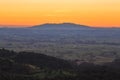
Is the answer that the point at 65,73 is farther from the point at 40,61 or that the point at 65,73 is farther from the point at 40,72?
the point at 40,61

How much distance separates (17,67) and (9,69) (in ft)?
6.09

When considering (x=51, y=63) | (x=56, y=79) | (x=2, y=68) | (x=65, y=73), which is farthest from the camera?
(x=51, y=63)

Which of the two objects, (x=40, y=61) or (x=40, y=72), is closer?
(x=40, y=72)

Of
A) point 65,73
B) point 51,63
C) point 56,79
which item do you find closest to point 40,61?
point 51,63

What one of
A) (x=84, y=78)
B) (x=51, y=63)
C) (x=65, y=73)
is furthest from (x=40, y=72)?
(x=51, y=63)

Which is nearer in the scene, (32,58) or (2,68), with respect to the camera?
(2,68)

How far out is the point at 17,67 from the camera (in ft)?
274

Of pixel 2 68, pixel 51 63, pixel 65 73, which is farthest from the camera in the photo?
pixel 51 63

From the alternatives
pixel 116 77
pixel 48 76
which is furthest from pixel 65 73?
pixel 116 77

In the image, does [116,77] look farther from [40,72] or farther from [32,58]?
[32,58]

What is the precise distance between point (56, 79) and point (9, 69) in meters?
18.8

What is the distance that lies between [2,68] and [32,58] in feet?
73.8

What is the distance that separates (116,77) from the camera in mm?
70438

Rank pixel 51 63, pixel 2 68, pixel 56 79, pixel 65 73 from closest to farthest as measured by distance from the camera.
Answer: pixel 56 79
pixel 65 73
pixel 2 68
pixel 51 63
